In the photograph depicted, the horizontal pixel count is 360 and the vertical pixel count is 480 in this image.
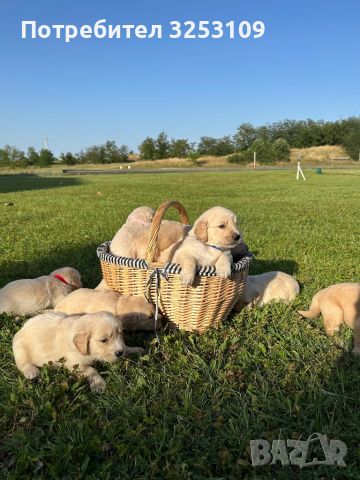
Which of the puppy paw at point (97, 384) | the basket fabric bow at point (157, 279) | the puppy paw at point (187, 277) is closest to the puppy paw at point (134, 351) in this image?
the basket fabric bow at point (157, 279)

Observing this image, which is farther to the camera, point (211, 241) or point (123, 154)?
point (123, 154)

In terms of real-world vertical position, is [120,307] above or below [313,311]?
above

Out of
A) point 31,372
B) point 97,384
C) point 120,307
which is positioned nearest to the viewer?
point 97,384

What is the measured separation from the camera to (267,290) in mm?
4438

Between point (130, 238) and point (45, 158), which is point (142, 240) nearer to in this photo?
point (130, 238)

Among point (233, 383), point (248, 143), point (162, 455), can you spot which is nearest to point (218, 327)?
point (233, 383)

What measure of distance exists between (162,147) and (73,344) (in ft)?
230

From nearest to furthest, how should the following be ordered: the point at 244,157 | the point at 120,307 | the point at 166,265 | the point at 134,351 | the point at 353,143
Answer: the point at 134,351 → the point at 166,265 → the point at 120,307 → the point at 244,157 → the point at 353,143

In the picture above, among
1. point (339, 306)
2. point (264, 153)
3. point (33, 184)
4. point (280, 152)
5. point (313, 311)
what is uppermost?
point (280, 152)

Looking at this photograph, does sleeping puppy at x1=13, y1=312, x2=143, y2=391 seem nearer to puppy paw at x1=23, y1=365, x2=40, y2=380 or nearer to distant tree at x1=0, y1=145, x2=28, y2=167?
puppy paw at x1=23, y1=365, x2=40, y2=380

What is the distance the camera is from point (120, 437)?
239 cm

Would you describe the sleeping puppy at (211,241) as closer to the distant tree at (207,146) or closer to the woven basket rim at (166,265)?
the woven basket rim at (166,265)

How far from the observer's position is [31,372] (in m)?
2.95

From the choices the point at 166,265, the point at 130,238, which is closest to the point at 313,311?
the point at 166,265
